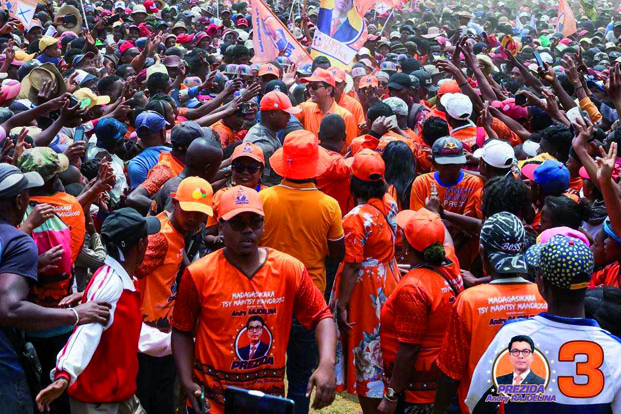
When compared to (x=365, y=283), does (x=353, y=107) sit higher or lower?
lower

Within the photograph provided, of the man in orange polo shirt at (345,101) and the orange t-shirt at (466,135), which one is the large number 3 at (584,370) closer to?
the orange t-shirt at (466,135)

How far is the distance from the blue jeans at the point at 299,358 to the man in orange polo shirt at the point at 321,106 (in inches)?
138

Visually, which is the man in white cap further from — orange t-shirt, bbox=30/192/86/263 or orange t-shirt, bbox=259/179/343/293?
orange t-shirt, bbox=30/192/86/263

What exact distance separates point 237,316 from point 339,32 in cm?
726

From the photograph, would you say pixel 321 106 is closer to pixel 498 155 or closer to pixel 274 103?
pixel 274 103

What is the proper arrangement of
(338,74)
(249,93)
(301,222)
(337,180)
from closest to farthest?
(301,222) → (337,180) → (249,93) → (338,74)

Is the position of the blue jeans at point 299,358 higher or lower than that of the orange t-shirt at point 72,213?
lower

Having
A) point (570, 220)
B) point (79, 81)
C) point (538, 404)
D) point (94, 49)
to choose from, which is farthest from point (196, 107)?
point (538, 404)

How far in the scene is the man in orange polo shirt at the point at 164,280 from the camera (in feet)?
14.8

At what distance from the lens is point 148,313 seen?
4.57 m

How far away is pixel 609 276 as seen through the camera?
4.30m

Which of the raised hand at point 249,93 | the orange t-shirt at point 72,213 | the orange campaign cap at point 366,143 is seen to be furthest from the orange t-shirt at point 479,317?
the raised hand at point 249,93

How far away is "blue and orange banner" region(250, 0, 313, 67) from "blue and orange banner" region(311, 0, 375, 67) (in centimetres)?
61

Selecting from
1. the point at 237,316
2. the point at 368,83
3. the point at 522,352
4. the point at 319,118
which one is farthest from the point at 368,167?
the point at 368,83
